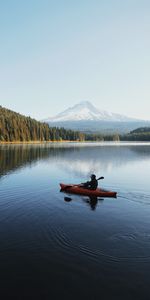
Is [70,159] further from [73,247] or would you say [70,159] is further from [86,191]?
[73,247]

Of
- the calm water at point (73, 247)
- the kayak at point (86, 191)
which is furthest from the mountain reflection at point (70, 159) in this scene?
the calm water at point (73, 247)

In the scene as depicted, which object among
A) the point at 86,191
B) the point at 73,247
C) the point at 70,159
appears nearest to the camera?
the point at 73,247

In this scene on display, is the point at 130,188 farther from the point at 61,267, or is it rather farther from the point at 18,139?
the point at 18,139

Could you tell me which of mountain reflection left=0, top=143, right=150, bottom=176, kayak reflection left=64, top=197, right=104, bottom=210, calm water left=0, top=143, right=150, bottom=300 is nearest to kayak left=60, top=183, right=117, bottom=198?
kayak reflection left=64, top=197, right=104, bottom=210

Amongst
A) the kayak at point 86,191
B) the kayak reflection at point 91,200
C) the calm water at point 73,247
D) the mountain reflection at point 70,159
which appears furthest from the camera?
the mountain reflection at point 70,159

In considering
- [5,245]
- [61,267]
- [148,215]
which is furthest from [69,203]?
[61,267]

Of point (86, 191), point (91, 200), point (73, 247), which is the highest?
point (86, 191)

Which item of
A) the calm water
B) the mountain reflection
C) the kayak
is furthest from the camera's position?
the mountain reflection

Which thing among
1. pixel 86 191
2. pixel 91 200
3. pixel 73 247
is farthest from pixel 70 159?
pixel 73 247

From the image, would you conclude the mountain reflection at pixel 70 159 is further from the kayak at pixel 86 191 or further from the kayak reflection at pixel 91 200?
the kayak reflection at pixel 91 200

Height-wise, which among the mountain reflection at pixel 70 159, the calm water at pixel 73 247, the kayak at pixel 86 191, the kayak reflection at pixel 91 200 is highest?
the mountain reflection at pixel 70 159

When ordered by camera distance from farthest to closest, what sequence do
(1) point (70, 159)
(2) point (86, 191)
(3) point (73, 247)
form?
(1) point (70, 159) < (2) point (86, 191) < (3) point (73, 247)

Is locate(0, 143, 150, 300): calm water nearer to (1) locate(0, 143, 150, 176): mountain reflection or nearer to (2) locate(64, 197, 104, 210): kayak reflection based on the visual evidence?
(2) locate(64, 197, 104, 210): kayak reflection

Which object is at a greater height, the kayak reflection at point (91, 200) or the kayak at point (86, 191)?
the kayak at point (86, 191)
